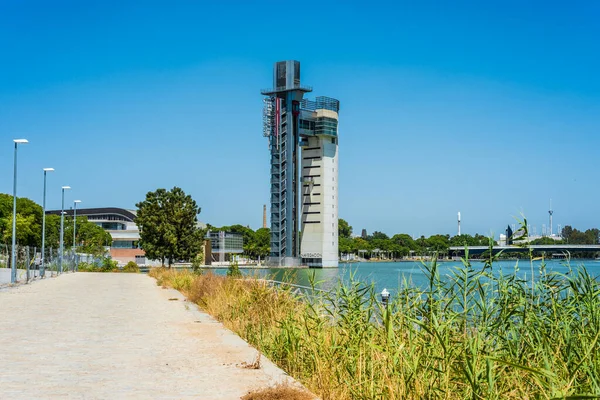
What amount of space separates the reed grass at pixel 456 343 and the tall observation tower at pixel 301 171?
12574cm

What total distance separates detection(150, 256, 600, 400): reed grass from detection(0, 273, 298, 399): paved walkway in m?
0.86

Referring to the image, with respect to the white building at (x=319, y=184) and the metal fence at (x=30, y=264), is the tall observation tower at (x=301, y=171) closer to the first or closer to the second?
the white building at (x=319, y=184)

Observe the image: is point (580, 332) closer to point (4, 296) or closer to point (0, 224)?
point (4, 296)

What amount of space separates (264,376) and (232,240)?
154918mm

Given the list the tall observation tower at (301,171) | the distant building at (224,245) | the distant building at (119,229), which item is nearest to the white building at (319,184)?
the tall observation tower at (301,171)

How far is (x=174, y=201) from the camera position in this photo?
203 ft

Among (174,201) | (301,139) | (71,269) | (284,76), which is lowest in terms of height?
(71,269)

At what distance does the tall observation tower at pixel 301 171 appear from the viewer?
13725cm

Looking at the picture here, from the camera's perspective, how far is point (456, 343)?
7.59 m

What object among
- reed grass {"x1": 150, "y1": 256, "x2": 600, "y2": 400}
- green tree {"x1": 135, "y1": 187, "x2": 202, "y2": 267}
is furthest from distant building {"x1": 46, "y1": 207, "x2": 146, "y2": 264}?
reed grass {"x1": 150, "y1": 256, "x2": 600, "y2": 400}

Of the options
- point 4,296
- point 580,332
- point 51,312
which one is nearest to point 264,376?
point 580,332

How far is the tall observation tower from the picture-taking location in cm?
13725

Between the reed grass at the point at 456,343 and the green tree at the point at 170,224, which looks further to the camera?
the green tree at the point at 170,224

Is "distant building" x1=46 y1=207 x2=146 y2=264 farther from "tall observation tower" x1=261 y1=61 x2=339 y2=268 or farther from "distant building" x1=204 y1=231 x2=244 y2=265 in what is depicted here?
"tall observation tower" x1=261 y1=61 x2=339 y2=268
